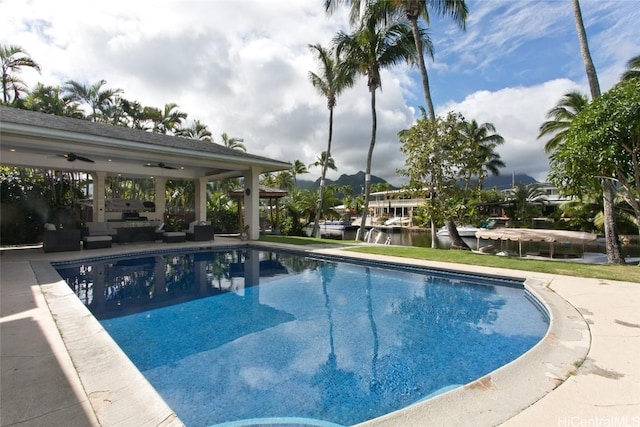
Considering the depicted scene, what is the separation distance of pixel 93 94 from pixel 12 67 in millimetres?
4119

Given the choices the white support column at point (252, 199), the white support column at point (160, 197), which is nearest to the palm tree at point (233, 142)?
the white support column at point (160, 197)

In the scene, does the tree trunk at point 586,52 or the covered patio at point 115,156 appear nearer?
the covered patio at point 115,156

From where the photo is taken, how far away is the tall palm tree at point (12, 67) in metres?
16.9

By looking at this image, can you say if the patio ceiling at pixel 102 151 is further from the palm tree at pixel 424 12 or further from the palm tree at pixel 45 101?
the palm tree at pixel 424 12

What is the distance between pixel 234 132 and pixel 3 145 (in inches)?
880

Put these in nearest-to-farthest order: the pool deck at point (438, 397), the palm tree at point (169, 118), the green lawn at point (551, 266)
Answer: the pool deck at point (438, 397) < the green lawn at point (551, 266) < the palm tree at point (169, 118)

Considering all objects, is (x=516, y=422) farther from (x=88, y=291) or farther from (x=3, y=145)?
(x=3, y=145)

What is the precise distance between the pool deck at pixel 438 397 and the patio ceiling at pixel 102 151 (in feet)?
22.7

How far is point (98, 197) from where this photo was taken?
14.8 metres

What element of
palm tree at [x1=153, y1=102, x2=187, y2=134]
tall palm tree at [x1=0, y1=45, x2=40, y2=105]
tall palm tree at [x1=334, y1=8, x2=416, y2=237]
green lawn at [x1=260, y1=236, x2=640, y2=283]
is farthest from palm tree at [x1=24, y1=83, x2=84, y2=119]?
green lawn at [x1=260, y1=236, x2=640, y2=283]

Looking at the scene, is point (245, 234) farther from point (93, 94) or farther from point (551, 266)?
point (93, 94)

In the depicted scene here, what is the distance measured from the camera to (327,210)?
3234 centimetres

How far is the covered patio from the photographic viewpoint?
30.9 feet

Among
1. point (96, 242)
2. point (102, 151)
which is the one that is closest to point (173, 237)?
point (96, 242)
